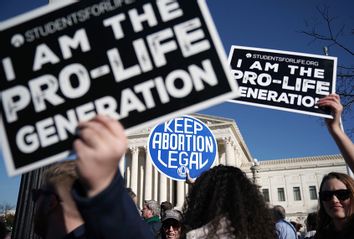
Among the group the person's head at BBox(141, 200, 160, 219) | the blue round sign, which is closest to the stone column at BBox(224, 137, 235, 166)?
the person's head at BBox(141, 200, 160, 219)

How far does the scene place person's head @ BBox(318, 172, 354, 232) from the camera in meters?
2.77

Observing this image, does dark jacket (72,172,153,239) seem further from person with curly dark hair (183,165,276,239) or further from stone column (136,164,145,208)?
stone column (136,164,145,208)

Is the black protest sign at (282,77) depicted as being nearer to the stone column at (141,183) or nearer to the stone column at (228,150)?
the stone column at (228,150)

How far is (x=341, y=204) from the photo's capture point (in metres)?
2.78

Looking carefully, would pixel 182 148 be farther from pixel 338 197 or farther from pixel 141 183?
pixel 141 183

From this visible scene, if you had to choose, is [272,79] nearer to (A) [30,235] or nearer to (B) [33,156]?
(B) [33,156]

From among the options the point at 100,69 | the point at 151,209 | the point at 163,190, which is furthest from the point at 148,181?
the point at 100,69

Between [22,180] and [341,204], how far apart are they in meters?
2.82

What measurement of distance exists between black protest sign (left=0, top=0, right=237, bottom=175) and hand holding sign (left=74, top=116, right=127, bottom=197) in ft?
0.63

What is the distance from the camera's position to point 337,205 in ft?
9.13

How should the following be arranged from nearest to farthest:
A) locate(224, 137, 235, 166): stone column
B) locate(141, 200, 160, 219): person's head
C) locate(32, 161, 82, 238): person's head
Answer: locate(32, 161, 82, 238): person's head, locate(141, 200, 160, 219): person's head, locate(224, 137, 235, 166): stone column

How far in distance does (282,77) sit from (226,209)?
145cm

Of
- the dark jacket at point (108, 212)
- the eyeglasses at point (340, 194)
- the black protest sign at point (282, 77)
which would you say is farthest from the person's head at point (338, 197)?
the dark jacket at point (108, 212)

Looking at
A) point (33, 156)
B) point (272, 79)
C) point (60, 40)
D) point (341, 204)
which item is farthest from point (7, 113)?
point (341, 204)
